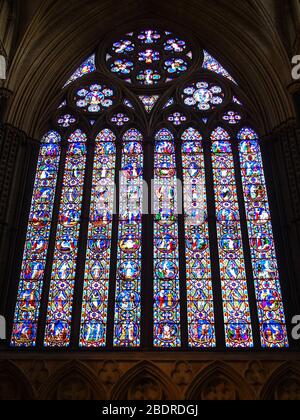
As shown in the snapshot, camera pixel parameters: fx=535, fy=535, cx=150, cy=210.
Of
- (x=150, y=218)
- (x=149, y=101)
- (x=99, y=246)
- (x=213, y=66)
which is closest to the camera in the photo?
(x=99, y=246)

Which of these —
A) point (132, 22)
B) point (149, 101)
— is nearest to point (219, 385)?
point (149, 101)

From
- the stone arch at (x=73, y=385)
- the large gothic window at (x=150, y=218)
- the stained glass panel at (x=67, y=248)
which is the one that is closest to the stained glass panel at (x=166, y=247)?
the large gothic window at (x=150, y=218)

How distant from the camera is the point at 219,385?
905cm

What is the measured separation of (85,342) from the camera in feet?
31.8

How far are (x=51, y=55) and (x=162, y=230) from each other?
5.42 m

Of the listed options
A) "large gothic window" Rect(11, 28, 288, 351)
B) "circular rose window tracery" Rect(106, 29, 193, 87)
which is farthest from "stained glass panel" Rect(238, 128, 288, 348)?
"circular rose window tracery" Rect(106, 29, 193, 87)

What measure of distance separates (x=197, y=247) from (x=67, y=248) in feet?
8.62

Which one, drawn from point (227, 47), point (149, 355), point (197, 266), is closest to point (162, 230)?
point (197, 266)

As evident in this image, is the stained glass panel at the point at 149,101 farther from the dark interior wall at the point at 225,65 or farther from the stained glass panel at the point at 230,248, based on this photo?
the dark interior wall at the point at 225,65

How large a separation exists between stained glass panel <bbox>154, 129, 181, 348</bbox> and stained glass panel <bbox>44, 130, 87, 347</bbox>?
1.64 metres

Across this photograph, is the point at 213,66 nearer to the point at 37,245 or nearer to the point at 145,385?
the point at 37,245

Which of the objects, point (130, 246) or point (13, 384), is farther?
point (130, 246)

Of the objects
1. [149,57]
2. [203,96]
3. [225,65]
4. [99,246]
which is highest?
[149,57]

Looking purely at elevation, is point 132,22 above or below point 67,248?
above
